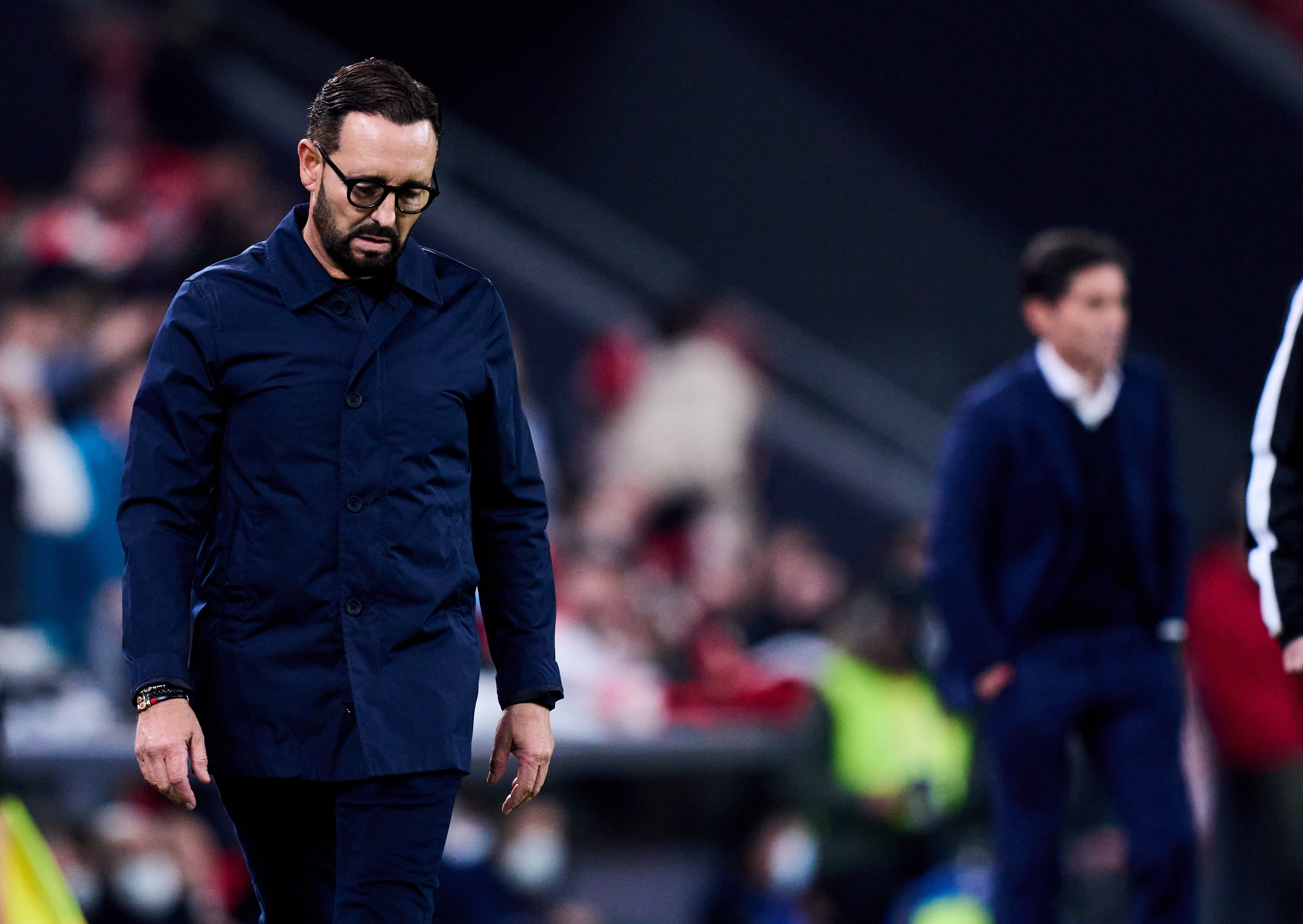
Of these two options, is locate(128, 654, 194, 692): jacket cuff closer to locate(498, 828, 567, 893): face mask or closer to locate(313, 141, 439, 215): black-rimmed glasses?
locate(313, 141, 439, 215): black-rimmed glasses

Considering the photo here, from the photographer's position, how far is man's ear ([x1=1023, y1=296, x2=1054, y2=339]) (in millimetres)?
5078

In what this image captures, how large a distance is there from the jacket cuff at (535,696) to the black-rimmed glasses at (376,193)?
32.3 inches

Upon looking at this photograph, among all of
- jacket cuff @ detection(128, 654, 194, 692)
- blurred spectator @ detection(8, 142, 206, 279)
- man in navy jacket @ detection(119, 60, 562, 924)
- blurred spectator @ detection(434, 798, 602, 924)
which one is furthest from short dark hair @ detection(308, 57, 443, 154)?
blurred spectator @ detection(8, 142, 206, 279)

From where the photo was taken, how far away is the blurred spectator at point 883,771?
725 centimetres

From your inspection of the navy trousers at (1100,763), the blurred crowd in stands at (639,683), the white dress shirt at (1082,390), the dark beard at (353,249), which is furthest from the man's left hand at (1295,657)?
the blurred crowd in stands at (639,683)

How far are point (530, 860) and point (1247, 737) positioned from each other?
9.17 ft

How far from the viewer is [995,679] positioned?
4.90m

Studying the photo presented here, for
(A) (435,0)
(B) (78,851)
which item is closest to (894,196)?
(A) (435,0)

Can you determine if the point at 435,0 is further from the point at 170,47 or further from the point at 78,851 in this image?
the point at 78,851

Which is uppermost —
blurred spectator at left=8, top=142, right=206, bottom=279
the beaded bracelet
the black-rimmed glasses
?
blurred spectator at left=8, top=142, right=206, bottom=279

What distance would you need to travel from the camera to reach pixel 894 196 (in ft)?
37.9

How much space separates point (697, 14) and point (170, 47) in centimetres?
312

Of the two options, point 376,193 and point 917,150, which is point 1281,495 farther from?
point 917,150

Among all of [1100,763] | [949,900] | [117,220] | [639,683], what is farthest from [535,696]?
[117,220]
